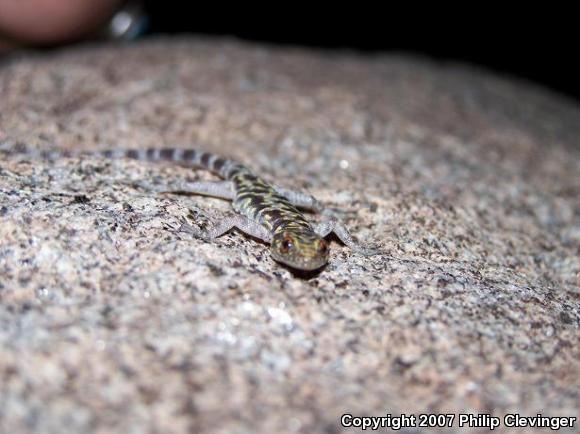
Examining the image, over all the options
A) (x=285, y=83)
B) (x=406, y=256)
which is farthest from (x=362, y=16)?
(x=406, y=256)

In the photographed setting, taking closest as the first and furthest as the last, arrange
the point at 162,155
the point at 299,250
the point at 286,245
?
the point at 299,250
the point at 286,245
the point at 162,155

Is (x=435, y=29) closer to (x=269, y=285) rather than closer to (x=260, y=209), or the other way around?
(x=260, y=209)

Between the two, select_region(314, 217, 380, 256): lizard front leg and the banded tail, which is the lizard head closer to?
select_region(314, 217, 380, 256): lizard front leg

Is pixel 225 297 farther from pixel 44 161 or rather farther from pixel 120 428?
pixel 44 161
